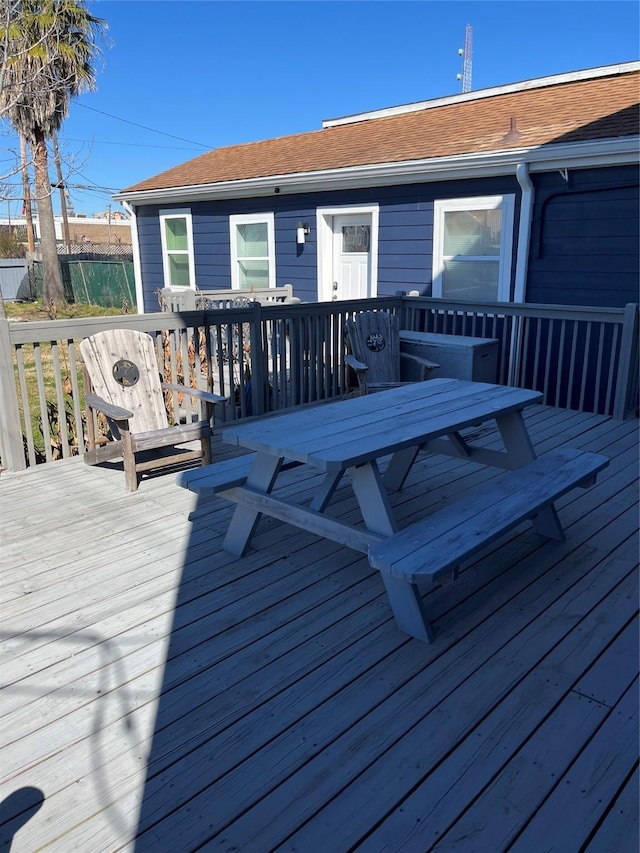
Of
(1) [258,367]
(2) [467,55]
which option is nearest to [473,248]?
(1) [258,367]

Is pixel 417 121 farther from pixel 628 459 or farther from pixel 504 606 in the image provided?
pixel 504 606

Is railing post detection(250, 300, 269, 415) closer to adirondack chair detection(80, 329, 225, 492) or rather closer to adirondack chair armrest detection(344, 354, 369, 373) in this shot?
adirondack chair armrest detection(344, 354, 369, 373)

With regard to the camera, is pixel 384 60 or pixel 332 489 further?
pixel 384 60

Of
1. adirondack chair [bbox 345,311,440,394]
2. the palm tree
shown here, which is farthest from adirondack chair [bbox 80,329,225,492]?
the palm tree

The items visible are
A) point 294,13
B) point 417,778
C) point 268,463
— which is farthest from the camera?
point 294,13

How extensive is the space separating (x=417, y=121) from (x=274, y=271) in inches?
105

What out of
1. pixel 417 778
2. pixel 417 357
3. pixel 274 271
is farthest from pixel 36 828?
pixel 274 271

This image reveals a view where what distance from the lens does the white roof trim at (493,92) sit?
23.7 ft

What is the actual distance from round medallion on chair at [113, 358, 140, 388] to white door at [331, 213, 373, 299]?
4321 mm

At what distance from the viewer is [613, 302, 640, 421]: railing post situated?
4.82m

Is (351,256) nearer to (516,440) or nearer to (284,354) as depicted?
(284,354)

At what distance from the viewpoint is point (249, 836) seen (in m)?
1.47

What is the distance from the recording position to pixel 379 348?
5391mm

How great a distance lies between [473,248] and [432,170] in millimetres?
890
